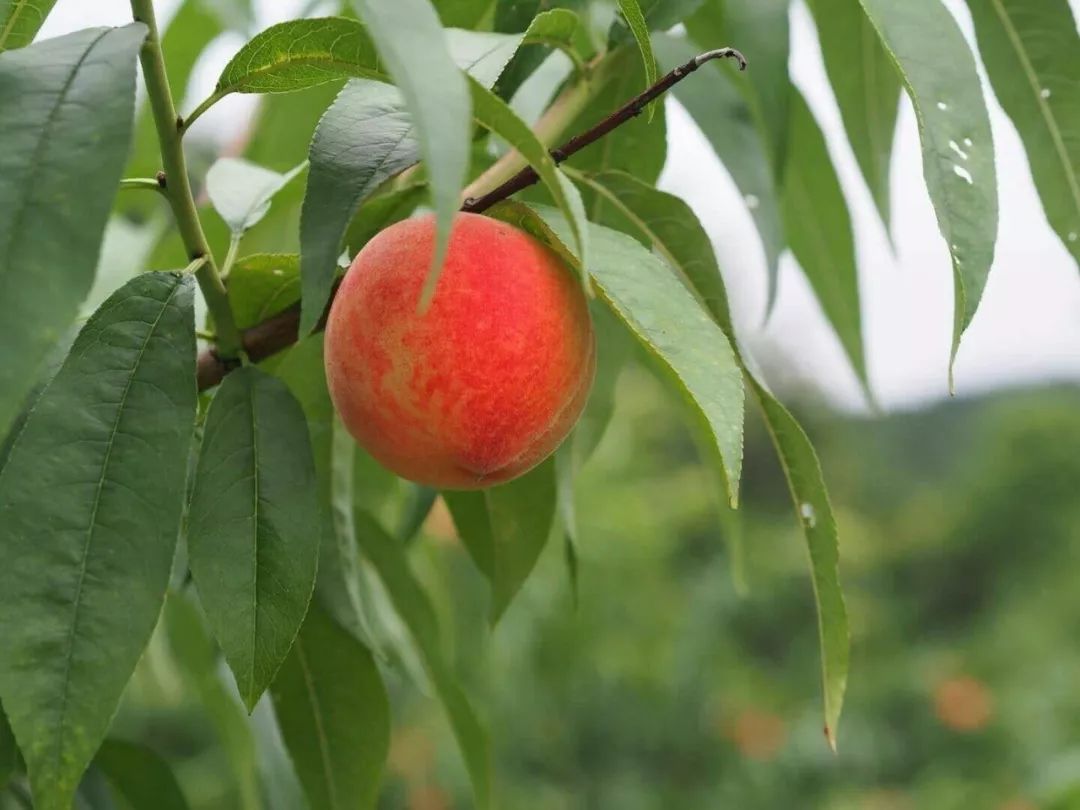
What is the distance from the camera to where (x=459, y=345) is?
0.44m

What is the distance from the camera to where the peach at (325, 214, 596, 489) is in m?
0.44

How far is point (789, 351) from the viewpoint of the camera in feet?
15.7

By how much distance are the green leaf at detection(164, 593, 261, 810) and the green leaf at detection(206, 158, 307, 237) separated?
289 mm

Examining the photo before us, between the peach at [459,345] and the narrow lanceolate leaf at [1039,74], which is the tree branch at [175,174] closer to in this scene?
the peach at [459,345]

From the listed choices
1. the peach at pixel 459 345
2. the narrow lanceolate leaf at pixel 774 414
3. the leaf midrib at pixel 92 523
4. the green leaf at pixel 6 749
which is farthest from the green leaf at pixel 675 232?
the green leaf at pixel 6 749

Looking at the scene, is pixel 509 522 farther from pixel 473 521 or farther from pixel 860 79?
pixel 860 79

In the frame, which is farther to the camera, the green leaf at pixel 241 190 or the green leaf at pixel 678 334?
the green leaf at pixel 241 190

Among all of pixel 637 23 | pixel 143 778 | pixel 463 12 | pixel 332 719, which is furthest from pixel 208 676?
pixel 637 23

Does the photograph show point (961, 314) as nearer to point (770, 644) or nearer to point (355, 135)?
point (355, 135)

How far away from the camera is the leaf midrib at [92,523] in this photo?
401mm

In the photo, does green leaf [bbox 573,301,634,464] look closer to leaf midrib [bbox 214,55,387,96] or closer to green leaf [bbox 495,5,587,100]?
green leaf [bbox 495,5,587,100]

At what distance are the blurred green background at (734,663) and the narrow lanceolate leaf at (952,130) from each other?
129cm

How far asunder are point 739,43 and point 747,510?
11.0 ft

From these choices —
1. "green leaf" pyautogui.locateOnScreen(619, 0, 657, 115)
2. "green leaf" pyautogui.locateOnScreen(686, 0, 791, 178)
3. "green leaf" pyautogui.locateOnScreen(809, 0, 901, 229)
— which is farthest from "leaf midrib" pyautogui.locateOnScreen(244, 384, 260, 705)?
"green leaf" pyautogui.locateOnScreen(809, 0, 901, 229)
